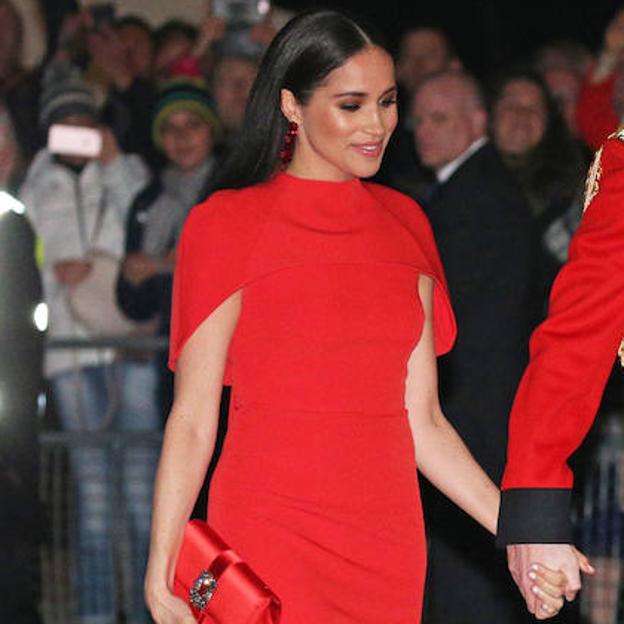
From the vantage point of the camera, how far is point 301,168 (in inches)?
169

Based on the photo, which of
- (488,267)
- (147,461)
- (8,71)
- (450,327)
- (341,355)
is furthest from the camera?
(8,71)

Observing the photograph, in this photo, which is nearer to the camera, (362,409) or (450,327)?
(362,409)

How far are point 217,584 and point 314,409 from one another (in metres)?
0.47

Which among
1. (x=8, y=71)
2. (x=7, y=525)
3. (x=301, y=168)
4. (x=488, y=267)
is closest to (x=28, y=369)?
(x=7, y=525)

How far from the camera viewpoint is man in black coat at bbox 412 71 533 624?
22.5 feet

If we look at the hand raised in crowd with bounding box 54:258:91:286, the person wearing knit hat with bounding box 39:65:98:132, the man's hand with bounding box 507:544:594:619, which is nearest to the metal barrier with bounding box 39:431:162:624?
the hand raised in crowd with bounding box 54:258:91:286

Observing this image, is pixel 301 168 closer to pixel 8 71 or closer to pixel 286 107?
pixel 286 107

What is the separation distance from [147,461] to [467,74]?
221 cm

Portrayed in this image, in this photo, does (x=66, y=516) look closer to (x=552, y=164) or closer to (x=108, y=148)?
(x=108, y=148)

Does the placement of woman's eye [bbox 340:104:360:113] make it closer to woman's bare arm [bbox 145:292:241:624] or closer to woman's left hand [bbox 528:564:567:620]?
woman's bare arm [bbox 145:292:241:624]

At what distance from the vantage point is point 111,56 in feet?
29.5

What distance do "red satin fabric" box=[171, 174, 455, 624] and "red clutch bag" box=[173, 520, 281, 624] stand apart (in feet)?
0.54

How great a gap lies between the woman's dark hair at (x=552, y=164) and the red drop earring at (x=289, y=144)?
133 inches

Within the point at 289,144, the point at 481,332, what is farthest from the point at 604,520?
the point at 289,144
